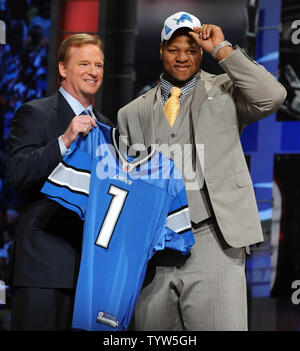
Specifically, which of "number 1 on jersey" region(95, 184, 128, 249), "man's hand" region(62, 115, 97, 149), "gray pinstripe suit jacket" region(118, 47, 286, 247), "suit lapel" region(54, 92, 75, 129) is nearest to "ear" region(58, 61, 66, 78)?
"suit lapel" region(54, 92, 75, 129)

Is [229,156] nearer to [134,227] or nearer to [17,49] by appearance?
[134,227]

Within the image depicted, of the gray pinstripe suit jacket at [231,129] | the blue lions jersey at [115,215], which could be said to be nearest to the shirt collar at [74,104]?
the blue lions jersey at [115,215]

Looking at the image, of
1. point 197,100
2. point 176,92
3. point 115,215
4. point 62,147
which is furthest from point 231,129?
point 62,147

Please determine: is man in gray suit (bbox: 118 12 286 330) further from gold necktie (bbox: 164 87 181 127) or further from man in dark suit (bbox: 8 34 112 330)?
man in dark suit (bbox: 8 34 112 330)

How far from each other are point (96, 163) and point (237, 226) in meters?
0.67

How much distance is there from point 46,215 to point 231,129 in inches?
35.9

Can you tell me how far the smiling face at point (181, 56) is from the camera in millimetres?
2502

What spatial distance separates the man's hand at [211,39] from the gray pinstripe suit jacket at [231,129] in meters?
0.06

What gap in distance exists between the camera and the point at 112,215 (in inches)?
93.4

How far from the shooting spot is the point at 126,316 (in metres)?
2.31

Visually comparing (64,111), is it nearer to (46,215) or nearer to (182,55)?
(46,215)

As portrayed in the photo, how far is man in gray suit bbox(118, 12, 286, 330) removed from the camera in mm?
2361
